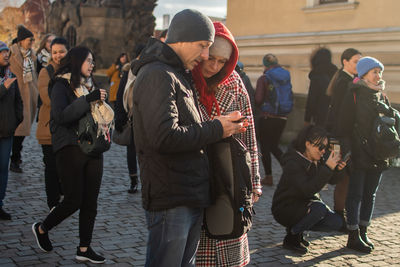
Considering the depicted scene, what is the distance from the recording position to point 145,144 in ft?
9.68

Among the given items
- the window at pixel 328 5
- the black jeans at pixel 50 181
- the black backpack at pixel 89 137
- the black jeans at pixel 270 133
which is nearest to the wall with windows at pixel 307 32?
the window at pixel 328 5

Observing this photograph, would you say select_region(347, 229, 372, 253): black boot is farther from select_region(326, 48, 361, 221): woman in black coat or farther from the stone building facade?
the stone building facade

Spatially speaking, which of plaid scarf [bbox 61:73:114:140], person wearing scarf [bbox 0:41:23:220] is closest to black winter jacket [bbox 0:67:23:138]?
person wearing scarf [bbox 0:41:23:220]

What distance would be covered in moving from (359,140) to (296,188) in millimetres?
813

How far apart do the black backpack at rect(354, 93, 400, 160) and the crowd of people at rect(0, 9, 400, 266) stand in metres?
0.04

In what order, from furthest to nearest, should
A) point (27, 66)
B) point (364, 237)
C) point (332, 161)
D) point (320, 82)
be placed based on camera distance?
point (320, 82) → point (27, 66) → point (364, 237) → point (332, 161)

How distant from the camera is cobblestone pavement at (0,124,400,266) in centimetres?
506

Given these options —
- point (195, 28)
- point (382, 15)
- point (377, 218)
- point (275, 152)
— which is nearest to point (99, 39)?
point (382, 15)

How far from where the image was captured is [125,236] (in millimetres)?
5688

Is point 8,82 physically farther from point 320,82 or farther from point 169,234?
point 320,82

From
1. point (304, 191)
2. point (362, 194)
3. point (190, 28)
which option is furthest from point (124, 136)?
point (190, 28)

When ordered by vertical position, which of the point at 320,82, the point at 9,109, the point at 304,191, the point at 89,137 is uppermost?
the point at 320,82

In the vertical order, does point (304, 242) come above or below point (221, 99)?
below

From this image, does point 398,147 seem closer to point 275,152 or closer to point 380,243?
point 380,243
